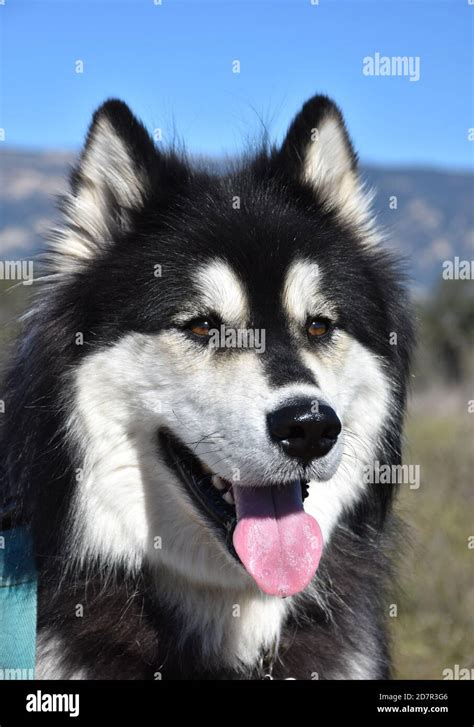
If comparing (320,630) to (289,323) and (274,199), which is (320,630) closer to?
(289,323)

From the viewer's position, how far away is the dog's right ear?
380cm

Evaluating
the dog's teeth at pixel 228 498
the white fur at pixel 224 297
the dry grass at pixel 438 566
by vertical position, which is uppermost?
the white fur at pixel 224 297

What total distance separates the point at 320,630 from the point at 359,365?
1.22 m

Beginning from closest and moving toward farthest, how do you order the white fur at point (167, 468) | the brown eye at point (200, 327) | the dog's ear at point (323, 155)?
Result: 1. the white fur at point (167, 468)
2. the brown eye at point (200, 327)
3. the dog's ear at point (323, 155)

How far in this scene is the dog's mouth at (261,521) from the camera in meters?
3.37

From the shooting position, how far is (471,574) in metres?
6.59

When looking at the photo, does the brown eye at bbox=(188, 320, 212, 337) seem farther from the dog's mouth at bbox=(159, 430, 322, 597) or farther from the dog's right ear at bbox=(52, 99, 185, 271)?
the dog's right ear at bbox=(52, 99, 185, 271)

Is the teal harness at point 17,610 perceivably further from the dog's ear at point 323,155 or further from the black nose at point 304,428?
the dog's ear at point 323,155

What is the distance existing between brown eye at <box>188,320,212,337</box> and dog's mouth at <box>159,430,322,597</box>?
440mm

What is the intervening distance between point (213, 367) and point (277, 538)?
74cm

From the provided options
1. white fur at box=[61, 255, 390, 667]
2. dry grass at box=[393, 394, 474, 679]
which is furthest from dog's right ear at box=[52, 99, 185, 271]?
dry grass at box=[393, 394, 474, 679]

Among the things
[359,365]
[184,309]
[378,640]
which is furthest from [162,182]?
[378,640]

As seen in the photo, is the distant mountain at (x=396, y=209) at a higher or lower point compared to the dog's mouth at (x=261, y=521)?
higher

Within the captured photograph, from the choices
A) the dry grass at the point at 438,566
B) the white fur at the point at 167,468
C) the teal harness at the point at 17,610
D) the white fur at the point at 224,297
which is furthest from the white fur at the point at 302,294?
the teal harness at the point at 17,610
